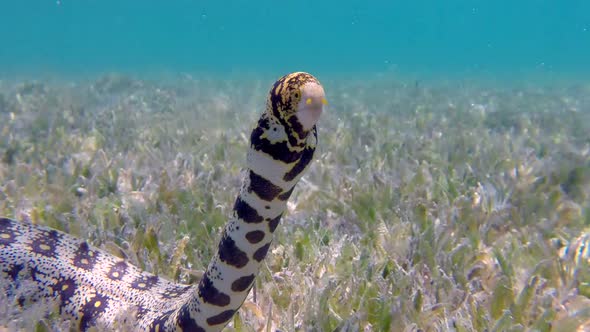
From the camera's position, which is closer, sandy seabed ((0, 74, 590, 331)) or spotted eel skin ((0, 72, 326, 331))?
spotted eel skin ((0, 72, 326, 331))

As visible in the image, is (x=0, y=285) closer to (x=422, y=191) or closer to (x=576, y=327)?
(x=576, y=327)

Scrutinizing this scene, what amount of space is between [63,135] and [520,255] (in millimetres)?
6242

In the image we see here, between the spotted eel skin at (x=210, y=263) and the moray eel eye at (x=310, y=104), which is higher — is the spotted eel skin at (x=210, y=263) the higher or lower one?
the lower one

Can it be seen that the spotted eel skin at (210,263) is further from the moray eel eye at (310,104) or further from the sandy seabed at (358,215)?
the sandy seabed at (358,215)

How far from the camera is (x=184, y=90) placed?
1468cm

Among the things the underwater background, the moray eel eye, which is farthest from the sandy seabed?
the moray eel eye

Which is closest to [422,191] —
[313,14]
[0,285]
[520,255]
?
[520,255]

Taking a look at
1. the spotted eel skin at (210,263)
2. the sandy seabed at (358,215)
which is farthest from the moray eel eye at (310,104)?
the sandy seabed at (358,215)

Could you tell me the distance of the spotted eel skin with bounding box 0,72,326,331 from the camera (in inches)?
48.2

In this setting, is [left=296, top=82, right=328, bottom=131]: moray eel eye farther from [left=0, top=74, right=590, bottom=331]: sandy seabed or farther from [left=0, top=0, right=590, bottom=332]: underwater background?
[left=0, top=74, right=590, bottom=331]: sandy seabed

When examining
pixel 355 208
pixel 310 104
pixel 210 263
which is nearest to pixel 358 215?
pixel 355 208

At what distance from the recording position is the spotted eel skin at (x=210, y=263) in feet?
4.01

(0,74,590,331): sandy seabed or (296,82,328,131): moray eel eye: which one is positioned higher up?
(296,82,328,131): moray eel eye

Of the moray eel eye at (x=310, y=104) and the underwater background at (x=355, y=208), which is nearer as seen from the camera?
the moray eel eye at (x=310, y=104)
